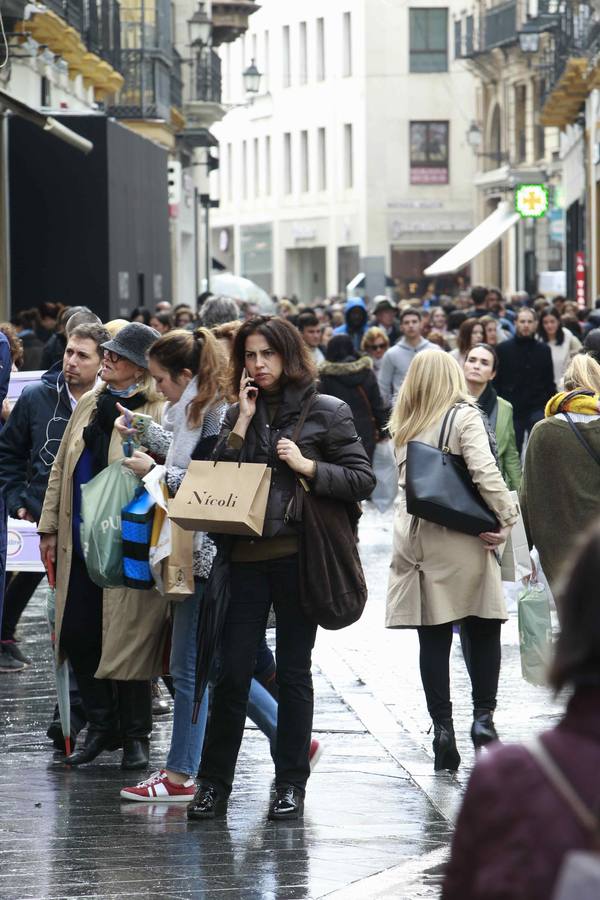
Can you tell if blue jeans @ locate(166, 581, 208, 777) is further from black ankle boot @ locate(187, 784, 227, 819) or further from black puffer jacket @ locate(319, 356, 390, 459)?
black puffer jacket @ locate(319, 356, 390, 459)

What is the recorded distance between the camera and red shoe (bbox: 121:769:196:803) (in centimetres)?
702

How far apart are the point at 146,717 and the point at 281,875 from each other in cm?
168

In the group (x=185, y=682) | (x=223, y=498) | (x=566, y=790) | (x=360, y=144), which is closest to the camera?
(x=566, y=790)

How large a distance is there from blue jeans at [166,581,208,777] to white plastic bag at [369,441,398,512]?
Result: 9283 mm

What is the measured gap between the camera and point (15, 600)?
1049 centimetres

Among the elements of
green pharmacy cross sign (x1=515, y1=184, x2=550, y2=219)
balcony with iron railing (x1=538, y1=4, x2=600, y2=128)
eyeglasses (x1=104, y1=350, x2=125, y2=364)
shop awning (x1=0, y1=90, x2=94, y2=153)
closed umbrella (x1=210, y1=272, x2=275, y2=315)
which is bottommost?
eyeglasses (x1=104, y1=350, x2=125, y2=364)

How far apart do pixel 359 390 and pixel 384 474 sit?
1.86 metres

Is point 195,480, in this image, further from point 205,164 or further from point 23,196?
point 205,164

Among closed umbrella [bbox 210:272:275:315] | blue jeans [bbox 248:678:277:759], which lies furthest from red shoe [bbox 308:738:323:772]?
closed umbrella [bbox 210:272:275:315]

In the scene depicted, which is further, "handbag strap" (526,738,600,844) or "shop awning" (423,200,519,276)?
"shop awning" (423,200,519,276)

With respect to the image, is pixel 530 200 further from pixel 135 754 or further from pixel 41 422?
pixel 135 754

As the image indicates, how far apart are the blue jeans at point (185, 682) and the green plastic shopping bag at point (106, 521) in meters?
0.28

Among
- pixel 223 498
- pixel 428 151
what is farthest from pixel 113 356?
pixel 428 151

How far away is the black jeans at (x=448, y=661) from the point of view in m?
7.67
